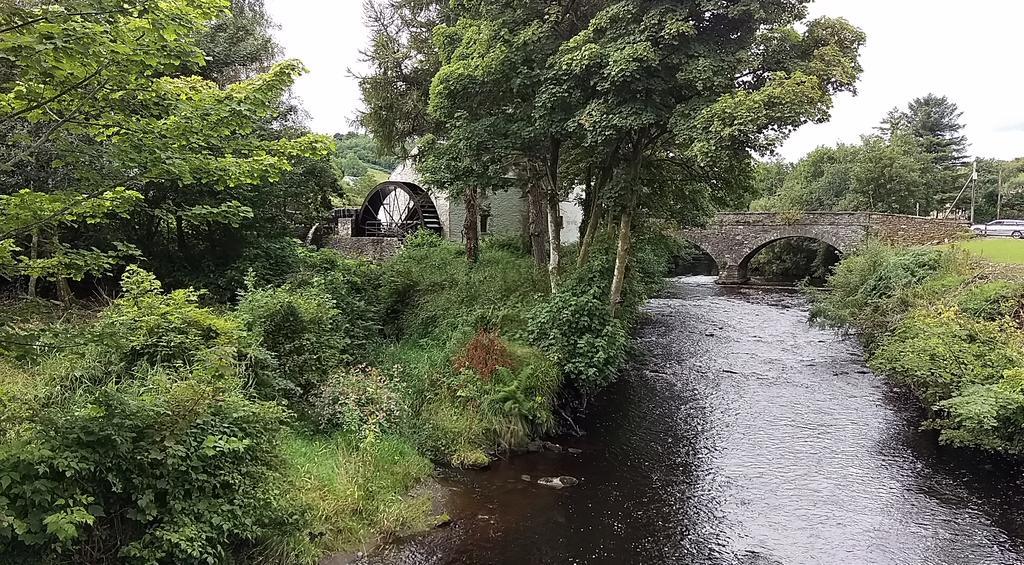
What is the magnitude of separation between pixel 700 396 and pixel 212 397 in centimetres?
1034

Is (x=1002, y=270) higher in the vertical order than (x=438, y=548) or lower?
higher

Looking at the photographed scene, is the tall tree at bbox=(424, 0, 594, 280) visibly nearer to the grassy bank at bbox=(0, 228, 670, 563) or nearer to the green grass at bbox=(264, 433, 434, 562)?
the grassy bank at bbox=(0, 228, 670, 563)

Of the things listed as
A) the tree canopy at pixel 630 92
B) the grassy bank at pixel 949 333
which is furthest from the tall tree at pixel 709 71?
the grassy bank at pixel 949 333

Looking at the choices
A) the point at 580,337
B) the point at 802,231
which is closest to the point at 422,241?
the point at 580,337

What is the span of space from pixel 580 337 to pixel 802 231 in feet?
75.9

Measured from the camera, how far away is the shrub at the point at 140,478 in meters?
4.55

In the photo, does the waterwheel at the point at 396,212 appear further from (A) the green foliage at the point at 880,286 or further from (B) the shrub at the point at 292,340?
(A) the green foliage at the point at 880,286

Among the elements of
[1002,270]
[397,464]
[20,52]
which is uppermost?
[20,52]

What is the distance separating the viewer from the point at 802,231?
30.3 meters

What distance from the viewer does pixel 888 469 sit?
955cm

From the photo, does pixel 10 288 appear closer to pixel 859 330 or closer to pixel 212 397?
pixel 212 397

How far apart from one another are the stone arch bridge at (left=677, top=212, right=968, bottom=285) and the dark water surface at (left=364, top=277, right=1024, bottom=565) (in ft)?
47.9

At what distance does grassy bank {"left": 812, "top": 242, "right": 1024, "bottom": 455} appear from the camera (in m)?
9.02

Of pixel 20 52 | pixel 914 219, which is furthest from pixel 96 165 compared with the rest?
pixel 914 219
